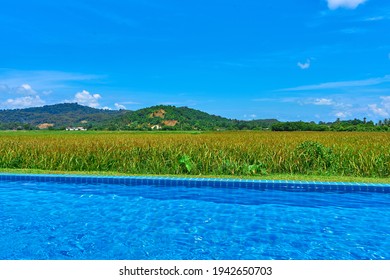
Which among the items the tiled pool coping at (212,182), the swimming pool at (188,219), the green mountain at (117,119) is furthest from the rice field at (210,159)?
the green mountain at (117,119)

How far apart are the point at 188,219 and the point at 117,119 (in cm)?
8827

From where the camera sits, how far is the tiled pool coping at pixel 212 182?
7867 mm

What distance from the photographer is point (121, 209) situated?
6.93 m

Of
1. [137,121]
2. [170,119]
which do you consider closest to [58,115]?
[137,121]

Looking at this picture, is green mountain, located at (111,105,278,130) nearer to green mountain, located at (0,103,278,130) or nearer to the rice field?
green mountain, located at (0,103,278,130)

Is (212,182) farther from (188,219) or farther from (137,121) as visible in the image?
(137,121)

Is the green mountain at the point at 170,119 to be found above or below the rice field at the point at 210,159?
above

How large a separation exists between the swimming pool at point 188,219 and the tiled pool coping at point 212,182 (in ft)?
0.07

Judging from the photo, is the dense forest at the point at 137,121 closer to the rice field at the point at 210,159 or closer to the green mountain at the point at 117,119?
the green mountain at the point at 117,119

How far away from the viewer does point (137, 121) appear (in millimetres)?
93125

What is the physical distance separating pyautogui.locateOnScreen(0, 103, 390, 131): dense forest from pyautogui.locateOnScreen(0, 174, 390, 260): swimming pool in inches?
2069

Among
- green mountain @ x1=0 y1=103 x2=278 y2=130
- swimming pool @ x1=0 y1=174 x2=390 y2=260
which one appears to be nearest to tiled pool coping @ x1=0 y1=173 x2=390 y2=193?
swimming pool @ x1=0 y1=174 x2=390 y2=260

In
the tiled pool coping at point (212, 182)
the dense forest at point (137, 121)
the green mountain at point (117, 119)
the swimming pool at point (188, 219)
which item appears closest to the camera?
the swimming pool at point (188, 219)
